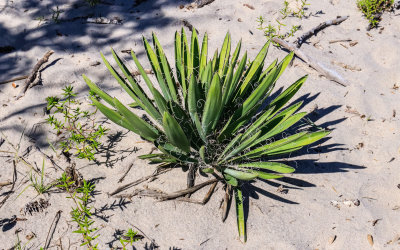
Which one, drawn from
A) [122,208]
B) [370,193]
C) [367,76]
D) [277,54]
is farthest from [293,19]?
[122,208]

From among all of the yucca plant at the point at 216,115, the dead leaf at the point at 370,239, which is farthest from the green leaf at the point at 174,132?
the dead leaf at the point at 370,239

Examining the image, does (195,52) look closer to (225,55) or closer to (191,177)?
(225,55)

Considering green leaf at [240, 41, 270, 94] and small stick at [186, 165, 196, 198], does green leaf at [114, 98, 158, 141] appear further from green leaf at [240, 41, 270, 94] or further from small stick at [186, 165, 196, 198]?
green leaf at [240, 41, 270, 94]

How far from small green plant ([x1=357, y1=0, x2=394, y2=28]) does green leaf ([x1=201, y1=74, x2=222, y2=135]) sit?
2.77 metres

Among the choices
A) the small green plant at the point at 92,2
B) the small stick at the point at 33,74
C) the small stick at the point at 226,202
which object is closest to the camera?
the small stick at the point at 226,202

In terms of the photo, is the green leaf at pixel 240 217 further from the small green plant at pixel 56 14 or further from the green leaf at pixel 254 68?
the small green plant at pixel 56 14

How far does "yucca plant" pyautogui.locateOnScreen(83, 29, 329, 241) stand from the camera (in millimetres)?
1999

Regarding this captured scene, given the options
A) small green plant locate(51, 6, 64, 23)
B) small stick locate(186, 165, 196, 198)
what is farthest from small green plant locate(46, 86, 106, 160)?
small green plant locate(51, 6, 64, 23)

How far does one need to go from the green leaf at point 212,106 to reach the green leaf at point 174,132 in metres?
0.18

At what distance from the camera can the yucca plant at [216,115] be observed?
2.00 m

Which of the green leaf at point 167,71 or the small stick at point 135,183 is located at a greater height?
the green leaf at point 167,71

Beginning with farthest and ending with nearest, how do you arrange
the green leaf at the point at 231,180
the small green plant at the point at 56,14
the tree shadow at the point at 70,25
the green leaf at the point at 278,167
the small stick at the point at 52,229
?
the small green plant at the point at 56,14
the tree shadow at the point at 70,25
the small stick at the point at 52,229
the green leaf at the point at 231,180
the green leaf at the point at 278,167

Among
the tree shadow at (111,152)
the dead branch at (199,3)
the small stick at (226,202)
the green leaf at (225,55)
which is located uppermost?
the green leaf at (225,55)

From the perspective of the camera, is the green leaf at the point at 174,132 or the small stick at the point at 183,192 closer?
the green leaf at the point at 174,132
